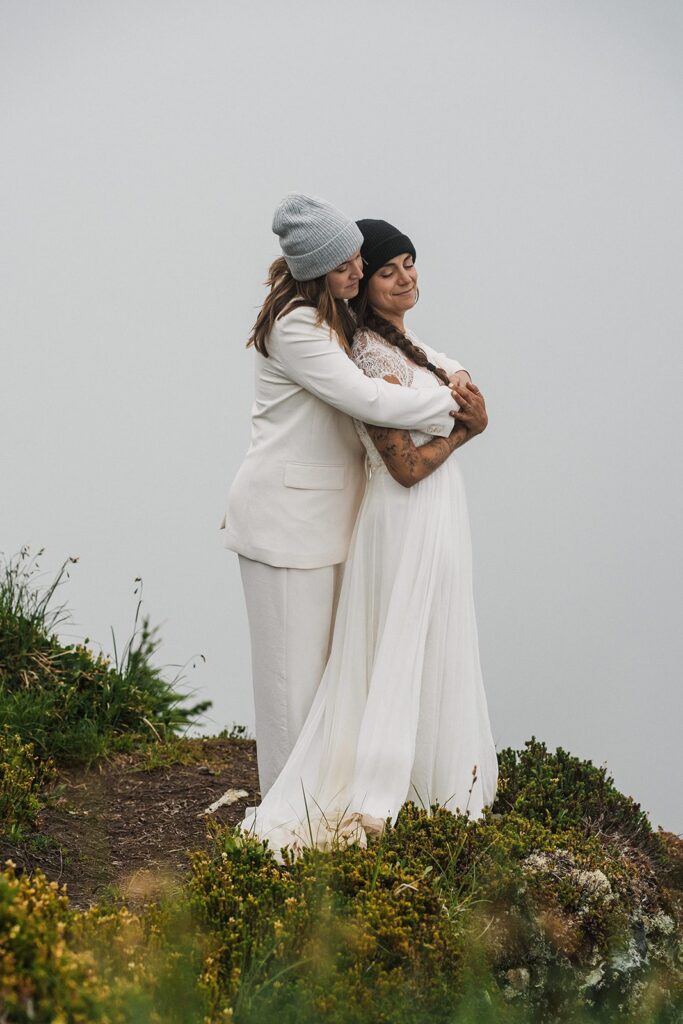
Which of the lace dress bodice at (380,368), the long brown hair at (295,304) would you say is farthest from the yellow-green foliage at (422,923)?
the long brown hair at (295,304)

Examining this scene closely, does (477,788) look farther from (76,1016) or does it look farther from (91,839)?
(76,1016)

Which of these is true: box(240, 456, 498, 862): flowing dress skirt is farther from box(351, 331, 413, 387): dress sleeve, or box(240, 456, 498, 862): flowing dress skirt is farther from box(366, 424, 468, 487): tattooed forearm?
box(351, 331, 413, 387): dress sleeve

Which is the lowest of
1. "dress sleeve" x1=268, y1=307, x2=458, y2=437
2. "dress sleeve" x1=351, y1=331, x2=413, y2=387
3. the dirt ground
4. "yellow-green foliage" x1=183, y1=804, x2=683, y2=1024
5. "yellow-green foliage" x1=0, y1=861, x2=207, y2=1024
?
"yellow-green foliage" x1=0, y1=861, x2=207, y2=1024

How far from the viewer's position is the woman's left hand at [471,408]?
5.13 metres

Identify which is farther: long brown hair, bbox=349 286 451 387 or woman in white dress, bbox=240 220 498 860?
long brown hair, bbox=349 286 451 387

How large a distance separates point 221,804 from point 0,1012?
11.7ft

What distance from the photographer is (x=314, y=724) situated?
5270 millimetres

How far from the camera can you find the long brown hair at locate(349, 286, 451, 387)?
513 cm

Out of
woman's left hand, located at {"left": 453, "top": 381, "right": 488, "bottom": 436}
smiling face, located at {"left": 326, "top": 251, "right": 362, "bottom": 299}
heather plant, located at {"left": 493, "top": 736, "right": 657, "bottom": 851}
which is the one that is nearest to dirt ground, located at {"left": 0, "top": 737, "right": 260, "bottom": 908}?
heather plant, located at {"left": 493, "top": 736, "right": 657, "bottom": 851}

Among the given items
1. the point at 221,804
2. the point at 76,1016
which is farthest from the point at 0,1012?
the point at 221,804

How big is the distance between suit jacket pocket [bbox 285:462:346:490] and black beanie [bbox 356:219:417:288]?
2.81 feet

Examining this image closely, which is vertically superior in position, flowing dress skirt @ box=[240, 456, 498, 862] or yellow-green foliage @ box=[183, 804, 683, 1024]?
flowing dress skirt @ box=[240, 456, 498, 862]

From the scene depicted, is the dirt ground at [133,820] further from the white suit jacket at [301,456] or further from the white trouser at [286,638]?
the white suit jacket at [301,456]

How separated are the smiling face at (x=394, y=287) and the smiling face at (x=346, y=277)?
0.44 ft
